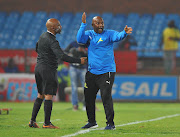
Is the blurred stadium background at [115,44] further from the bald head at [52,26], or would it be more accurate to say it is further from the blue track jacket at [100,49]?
the bald head at [52,26]

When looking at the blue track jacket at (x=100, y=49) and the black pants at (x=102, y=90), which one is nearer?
the black pants at (x=102, y=90)

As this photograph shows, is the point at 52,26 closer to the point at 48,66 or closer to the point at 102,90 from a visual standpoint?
the point at 48,66

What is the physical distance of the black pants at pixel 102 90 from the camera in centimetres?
775

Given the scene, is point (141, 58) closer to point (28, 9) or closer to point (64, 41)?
point (64, 41)

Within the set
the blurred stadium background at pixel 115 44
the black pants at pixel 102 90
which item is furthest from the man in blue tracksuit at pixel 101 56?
the blurred stadium background at pixel 115 44

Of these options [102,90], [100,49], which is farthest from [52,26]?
[102,90]

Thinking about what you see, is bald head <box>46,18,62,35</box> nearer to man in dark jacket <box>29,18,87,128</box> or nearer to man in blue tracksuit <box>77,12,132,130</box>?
man in dark jacket <box>29,18,87,128</box>

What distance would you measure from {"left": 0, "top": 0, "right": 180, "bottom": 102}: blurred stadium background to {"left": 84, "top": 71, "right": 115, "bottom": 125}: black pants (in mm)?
8699

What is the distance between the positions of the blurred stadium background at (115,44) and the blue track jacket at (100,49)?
892 centimetres

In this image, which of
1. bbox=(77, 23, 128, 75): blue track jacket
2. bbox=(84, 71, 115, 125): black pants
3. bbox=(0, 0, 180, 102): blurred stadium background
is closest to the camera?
bbox=(84, 71, 115, 125): black pants

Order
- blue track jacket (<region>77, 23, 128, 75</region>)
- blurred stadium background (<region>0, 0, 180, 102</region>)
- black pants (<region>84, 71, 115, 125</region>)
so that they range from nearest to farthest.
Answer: black pants (<region>84, 71, 115, 125</region>) < blue track jacket (<region>77, 23, 128, 75</region>) < blurred stadium background (<region>0, 0, 180, 102</region>)


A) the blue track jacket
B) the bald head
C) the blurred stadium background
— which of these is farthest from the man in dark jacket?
the blurred stadium background

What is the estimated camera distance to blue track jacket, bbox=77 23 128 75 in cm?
786

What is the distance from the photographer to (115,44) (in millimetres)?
22172
